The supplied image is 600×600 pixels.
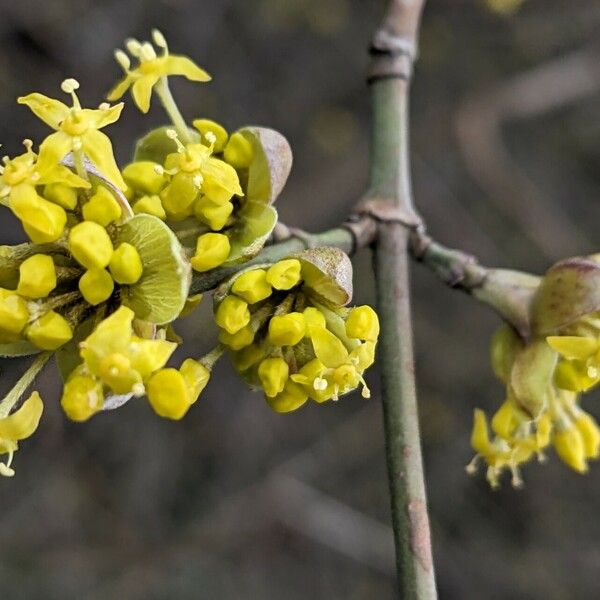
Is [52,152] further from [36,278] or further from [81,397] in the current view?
[81,397]

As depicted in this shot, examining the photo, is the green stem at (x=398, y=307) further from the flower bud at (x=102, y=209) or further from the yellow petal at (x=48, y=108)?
the yellow petal at (x=48, y=108)

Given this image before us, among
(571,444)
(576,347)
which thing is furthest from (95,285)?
(571,444)

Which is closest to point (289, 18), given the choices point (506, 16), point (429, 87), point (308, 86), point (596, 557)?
point (308, 86)

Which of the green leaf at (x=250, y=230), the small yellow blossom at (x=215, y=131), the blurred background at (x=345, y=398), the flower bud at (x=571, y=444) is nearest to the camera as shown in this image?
the green leaf at (x=250, y=230)

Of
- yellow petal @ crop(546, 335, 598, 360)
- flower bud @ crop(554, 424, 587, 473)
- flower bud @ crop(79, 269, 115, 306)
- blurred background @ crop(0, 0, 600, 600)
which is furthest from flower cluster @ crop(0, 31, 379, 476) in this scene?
blurred background @ crop(0, 0, 600, 600)

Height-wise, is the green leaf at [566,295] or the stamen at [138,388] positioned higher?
the green leaf at [566,295]

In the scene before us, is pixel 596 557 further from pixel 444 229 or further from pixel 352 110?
pixel 352 110

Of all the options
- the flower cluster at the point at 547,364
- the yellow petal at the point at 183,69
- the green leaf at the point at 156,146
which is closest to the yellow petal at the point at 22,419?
the green leaf at the point at 156,146

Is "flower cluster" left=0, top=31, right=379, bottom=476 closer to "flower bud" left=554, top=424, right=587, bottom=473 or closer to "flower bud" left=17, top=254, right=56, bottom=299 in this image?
"flower bud" left=17, top=254, right=56, bottom=299
